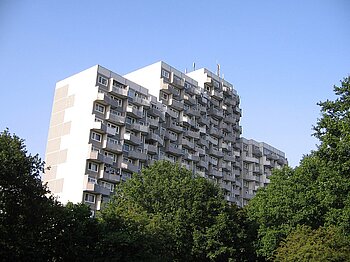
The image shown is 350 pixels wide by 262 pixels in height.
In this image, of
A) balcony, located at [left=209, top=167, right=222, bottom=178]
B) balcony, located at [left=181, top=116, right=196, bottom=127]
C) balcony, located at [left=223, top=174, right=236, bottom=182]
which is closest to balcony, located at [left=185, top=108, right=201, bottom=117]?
balcony, located at [left=181, top=116, right=196, bottom=127]

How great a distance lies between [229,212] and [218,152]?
40348 millimetres

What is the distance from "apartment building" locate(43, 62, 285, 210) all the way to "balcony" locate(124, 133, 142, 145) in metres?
0.06

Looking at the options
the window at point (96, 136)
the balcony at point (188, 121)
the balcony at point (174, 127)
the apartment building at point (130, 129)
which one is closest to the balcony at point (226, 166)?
the apartment building at point (130, 129)

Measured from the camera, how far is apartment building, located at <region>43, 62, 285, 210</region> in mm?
61125

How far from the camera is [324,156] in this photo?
102 ft

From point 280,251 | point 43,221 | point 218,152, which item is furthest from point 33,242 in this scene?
point 218,152

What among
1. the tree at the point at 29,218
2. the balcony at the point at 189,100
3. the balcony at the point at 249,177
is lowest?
the tree at the point at 29,218

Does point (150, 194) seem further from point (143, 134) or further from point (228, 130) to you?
point (228, 130)

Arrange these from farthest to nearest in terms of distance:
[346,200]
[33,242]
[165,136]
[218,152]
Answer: [218,152], [165,136], [346,200], [33,242]

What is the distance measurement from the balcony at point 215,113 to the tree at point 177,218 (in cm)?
3769

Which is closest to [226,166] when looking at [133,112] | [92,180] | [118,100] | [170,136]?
[170,136]

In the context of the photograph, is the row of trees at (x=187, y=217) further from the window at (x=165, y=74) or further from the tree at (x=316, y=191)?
the window at (x=165, y=74)

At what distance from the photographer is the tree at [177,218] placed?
3550cm

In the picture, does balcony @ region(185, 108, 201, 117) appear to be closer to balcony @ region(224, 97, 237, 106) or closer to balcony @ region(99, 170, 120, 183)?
balcony @ region(224, 97, 237, 106)
